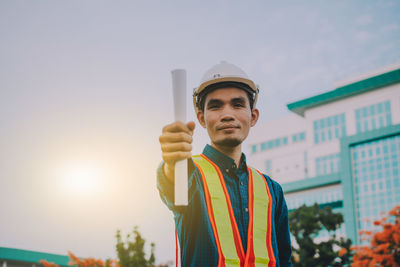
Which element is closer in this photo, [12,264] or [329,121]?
[12,264]

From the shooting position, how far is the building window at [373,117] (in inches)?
2287

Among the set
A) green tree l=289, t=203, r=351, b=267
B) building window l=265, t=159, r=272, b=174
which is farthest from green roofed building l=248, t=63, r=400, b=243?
green tree l=289, t=203, r=351, b=267

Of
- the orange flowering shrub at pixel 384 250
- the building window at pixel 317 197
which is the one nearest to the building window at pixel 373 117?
the building window at pixel 317 197

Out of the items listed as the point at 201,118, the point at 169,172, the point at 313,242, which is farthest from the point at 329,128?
the point at 169,172

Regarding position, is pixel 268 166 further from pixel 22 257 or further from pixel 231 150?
pixel 231 150

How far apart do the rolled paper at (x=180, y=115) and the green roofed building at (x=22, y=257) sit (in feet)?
152

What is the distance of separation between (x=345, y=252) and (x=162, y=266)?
9.27m

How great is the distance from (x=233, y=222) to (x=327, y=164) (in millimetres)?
64421

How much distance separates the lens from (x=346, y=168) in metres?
58.8

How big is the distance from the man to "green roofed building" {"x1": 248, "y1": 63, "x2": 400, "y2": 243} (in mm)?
53466

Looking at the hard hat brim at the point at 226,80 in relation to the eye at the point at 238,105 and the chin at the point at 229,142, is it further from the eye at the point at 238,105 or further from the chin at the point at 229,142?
the chin at the point at 229,142

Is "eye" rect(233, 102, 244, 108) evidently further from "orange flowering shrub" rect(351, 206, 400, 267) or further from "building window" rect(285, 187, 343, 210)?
"building window" rect(285, 187, 343, 210)

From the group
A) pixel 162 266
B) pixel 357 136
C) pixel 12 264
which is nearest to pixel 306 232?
pixel 162 266

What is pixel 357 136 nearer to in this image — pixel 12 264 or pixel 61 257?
pixel 61 257
